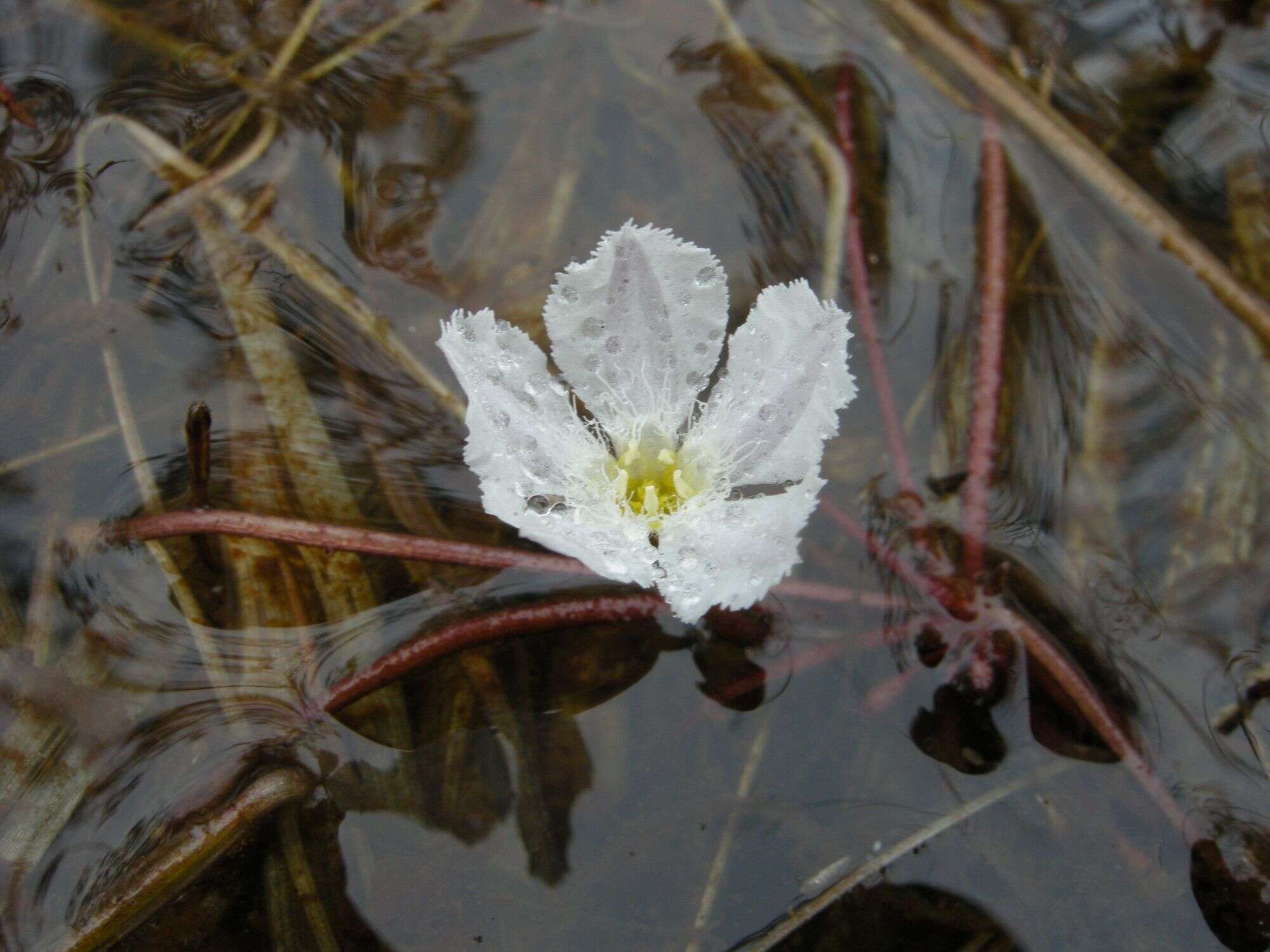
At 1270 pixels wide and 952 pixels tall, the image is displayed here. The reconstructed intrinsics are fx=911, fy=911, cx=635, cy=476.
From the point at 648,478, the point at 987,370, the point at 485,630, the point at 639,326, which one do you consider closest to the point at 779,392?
the point at 639,326

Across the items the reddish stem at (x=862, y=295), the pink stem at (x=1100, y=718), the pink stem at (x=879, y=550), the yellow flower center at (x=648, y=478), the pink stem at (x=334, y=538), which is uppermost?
the reddish stem at (x=862, y=295)

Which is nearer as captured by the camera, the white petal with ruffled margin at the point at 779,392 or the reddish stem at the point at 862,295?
the white petal with ruffled margin at the point at 779,392

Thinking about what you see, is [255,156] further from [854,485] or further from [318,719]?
[854,485]

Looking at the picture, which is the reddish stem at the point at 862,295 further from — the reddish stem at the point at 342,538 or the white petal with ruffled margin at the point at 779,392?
the reddish stem at the point at 342,538

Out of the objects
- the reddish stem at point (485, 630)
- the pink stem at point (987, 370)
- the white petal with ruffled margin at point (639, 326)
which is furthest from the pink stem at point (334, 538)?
the pink stem at point (987, 370)

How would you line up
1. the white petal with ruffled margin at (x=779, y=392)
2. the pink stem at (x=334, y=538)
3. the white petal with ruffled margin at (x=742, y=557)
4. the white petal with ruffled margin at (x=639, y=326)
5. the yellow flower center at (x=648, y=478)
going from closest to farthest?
1. the white petal with ruffled margin at (x=742, y=557)
2. the white petal with ruffled margin at (x=779, y=392)
3. the white petal with ruffled margin at (x=639, y=326)
4. the pink stem at (x=334, y=538)
5. the yellow flower center at (x=648, y=478)

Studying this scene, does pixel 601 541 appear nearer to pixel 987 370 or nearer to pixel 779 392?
pixel 779 392

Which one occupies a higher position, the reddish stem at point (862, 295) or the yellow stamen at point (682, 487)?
the reddish stem at point (862, 295)

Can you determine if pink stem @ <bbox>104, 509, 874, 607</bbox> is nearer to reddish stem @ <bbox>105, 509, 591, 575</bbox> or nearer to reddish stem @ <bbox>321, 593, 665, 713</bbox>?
reddish stem @ <bbox>105, 509, 591, 575</bbox>
